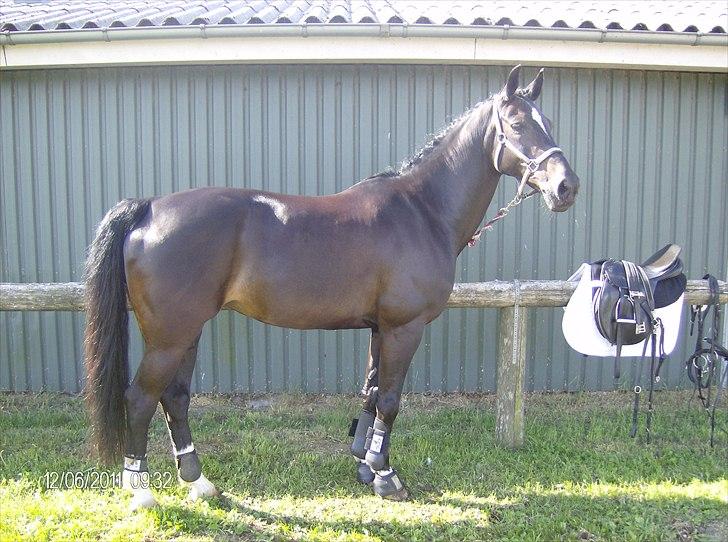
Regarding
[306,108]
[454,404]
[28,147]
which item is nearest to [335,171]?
[306,108]

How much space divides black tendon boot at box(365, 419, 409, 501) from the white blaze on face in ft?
4.23

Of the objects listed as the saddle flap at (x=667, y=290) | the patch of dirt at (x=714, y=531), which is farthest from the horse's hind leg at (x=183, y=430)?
the saddle flap at (x=667, y=290)

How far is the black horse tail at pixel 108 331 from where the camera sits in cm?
284

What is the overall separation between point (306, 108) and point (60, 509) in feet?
11.4

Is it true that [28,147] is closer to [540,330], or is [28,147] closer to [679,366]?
[540,330]

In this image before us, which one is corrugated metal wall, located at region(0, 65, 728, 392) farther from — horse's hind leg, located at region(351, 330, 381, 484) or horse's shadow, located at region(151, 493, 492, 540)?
horse's shadow, located at region(151, 493, 492, 540)

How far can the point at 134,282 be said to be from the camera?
2.78 metres

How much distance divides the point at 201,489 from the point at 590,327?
8.50 feet

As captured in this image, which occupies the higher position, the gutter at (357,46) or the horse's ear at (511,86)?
the gutter at (357,46)

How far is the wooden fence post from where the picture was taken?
3.72m

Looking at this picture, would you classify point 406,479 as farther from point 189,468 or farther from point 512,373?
point 189,468

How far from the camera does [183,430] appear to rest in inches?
122

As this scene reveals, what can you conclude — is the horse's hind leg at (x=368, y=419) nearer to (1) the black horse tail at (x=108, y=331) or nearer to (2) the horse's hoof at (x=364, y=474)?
(2) the horse's hoof at (x=364, y=474)

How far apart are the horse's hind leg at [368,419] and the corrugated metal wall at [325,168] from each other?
158 cm
